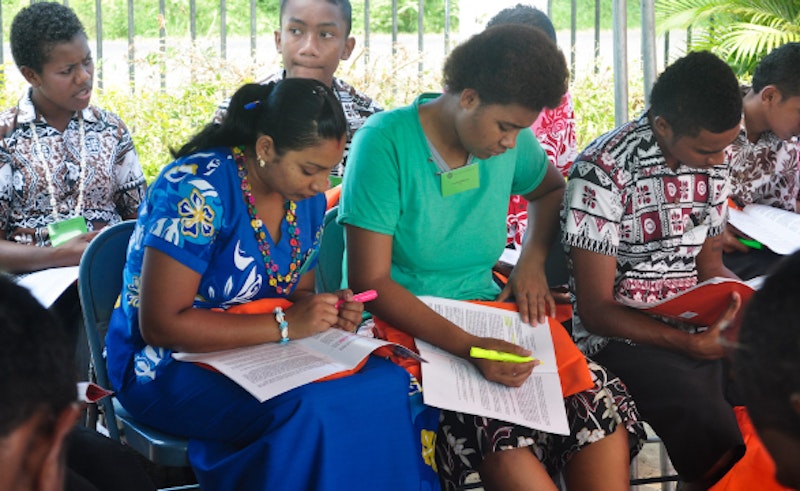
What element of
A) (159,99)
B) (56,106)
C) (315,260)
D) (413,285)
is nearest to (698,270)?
(413,285)

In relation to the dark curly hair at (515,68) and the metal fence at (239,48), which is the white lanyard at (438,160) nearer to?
the dark curly hair at (515,68)

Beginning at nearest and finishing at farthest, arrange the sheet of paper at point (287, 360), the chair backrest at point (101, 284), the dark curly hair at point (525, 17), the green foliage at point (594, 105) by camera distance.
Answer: the sheet of paper at point (287, 360) → the chair backrest at point (101, 284) → the dark curly hair at point (525, 17) → the green foliage at point (594, 105)

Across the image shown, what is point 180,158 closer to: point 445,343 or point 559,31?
point 445,343

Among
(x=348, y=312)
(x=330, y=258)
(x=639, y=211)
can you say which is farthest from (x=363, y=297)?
(x=639, y=211)

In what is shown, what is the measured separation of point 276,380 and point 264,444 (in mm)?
142

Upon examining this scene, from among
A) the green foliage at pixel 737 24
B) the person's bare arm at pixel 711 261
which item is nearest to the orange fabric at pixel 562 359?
the person's bare arm at pixel 711 261

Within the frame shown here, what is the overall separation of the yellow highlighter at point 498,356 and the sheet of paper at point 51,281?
3.90 ft

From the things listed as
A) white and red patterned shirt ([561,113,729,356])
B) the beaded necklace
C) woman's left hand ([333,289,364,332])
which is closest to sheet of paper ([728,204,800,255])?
white and red patterned shirt ([561,113,729,356])

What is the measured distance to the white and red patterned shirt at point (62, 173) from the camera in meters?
3.24

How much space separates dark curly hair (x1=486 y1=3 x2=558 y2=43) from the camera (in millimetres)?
3652

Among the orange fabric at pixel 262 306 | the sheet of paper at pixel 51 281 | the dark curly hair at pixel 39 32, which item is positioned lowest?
the sheet of paper at pixel 51 281

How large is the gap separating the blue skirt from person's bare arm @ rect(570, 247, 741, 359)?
0.64m

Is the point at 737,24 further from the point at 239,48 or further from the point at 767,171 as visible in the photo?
the point at 767,171

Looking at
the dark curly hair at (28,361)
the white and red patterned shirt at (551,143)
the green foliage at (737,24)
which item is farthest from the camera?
the green foliage at (737,24)
